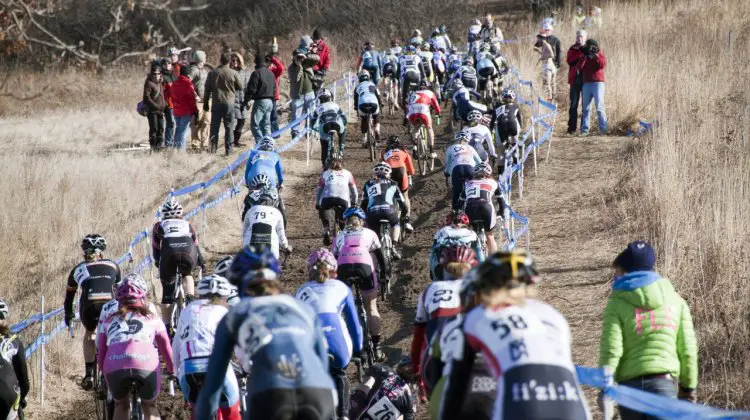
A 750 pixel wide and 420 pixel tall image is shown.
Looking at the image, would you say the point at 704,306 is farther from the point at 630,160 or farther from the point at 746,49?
the point at 746,49

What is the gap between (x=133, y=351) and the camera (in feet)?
30.2

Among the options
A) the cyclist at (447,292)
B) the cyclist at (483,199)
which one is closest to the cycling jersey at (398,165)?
the cyclist at (483,199)

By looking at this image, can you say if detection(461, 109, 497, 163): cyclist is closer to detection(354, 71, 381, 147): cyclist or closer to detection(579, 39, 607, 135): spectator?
detection(354, 71, 381, 147): cyclist

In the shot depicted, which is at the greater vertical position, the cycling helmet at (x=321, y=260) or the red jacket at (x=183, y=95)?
the red jacket at (x=183, y=95)

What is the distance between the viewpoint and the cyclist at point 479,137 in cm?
1875

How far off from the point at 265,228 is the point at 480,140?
21.4ft

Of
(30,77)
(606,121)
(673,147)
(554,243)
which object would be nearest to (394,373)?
(554,243)

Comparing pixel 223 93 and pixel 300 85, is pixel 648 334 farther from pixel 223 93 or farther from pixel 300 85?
pixel 300 85

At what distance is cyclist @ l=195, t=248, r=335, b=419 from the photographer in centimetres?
621

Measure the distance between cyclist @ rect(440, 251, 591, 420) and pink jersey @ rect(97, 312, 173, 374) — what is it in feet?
13.7

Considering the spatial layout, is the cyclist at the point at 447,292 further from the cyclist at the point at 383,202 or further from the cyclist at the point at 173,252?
the cyclist at the point at 383,202

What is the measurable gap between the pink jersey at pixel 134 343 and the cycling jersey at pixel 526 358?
4.36 meters

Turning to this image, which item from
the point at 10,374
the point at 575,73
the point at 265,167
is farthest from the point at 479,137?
the point at 10,374

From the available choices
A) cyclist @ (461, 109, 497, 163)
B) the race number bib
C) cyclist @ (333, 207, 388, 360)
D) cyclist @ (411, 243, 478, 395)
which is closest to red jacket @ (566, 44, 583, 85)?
cyclist @ (461, 109, 497, 163)
